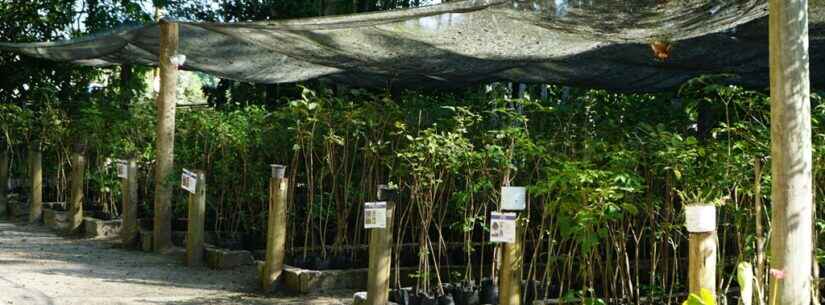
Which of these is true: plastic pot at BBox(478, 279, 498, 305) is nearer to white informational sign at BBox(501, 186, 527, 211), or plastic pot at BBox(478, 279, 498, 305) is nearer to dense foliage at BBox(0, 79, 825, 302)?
dense foliage at BBox(0, 79, 825, 302)

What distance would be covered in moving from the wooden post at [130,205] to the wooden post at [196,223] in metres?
1.23

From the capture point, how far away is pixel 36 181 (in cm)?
1057

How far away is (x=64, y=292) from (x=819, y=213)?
467 centimetres

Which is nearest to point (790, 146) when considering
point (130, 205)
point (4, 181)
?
point (130, 205)

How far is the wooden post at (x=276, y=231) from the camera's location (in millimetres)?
6754

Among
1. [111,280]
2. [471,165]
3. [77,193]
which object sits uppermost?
[471,165]

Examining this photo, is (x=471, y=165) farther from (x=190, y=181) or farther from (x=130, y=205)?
(x=130, y=205)

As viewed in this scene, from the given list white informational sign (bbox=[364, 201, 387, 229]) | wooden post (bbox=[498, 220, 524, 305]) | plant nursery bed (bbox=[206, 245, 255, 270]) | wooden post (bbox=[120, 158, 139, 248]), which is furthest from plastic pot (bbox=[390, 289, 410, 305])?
wooden post (bbox=[120, 158, 139, 248])

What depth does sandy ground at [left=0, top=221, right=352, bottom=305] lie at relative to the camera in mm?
6375

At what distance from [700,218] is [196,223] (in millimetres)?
4785

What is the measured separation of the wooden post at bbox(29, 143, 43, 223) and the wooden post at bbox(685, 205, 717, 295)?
824 cm

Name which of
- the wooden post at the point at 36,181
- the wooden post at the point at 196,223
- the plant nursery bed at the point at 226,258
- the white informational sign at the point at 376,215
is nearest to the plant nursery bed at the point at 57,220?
the wooden post at the point at 36,181

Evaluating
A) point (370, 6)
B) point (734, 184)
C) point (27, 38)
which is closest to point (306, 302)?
point (734, 184)

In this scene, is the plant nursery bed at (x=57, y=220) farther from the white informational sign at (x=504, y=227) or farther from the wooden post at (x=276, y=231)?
the white informational sign at (x=504, y=227)
